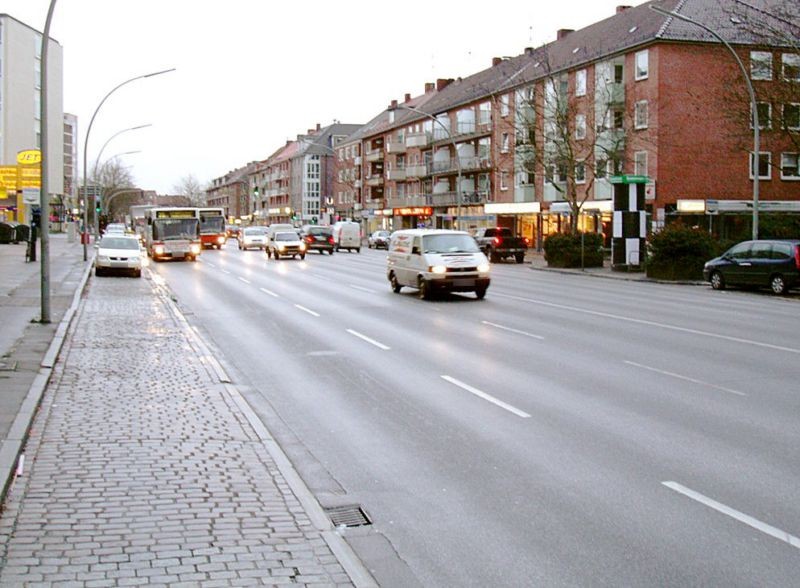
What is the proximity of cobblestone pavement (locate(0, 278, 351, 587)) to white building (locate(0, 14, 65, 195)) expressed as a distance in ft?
236

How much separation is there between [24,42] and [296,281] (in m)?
64.1

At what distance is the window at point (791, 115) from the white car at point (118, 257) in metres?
23.3

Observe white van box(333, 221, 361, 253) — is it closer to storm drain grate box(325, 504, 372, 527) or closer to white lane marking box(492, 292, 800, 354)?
white lane marking box(492, 292, 800, 354)

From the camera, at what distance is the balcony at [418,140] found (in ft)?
265

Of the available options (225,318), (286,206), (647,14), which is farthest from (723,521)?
(286,206)

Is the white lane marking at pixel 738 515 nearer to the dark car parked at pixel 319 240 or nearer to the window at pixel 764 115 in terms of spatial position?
the window at pixel 764 115

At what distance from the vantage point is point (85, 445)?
745 cm

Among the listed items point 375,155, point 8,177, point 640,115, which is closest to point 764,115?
point 640,115

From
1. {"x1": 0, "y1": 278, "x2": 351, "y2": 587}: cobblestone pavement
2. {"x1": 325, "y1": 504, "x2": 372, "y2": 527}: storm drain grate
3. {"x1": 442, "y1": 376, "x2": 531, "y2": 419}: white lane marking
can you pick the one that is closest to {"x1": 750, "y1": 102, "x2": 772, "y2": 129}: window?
{"x1": 442, "y1": 376, "x2": 531, "y2": 419}: white lane marking

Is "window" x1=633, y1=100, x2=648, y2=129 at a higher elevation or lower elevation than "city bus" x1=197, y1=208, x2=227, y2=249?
higher

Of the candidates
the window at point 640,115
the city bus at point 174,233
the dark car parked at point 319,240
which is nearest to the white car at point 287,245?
the city bus at point 174,233

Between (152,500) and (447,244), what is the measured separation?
17197 millimetres

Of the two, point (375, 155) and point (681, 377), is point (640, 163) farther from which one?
point (375, 155)

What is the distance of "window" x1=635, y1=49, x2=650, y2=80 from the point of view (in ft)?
154
